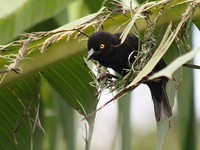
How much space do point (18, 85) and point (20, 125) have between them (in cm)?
23

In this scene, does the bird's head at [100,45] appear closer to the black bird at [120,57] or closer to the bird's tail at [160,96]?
the black bird at [120,57]

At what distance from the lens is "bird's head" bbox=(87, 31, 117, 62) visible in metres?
2.21

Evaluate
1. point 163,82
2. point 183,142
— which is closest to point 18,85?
point 163,82

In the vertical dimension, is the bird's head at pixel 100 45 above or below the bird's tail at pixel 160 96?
above

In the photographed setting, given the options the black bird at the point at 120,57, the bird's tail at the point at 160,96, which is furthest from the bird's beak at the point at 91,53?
the bird's tail at the point at 160,96

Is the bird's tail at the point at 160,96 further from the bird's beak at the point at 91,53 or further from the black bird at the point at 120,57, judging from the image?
the bird's beak at the point at 91,53

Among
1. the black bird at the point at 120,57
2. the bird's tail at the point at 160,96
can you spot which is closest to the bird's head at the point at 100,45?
the black bird at the point at 120,57

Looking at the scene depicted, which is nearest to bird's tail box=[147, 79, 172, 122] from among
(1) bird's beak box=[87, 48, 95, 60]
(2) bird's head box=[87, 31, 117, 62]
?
(2) bird's head box=[87, 31, 117, 62]

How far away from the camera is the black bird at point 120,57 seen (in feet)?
7.54

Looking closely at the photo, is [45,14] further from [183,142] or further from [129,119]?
[183,142]

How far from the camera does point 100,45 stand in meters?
2.31

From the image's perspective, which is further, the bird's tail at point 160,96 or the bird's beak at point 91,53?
the bird's tail at point 160,96

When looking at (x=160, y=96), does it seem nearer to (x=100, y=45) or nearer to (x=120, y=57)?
(x=120, y=57)

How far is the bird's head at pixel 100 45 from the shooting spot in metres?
2.21
